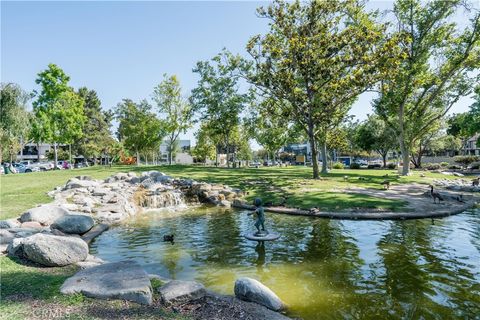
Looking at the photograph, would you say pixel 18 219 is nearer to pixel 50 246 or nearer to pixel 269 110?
pixel 50 246

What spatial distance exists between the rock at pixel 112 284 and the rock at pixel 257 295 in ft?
6.03

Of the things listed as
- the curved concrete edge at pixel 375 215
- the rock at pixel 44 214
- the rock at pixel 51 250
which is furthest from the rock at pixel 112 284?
the curved concrete edge at pixel 375 215

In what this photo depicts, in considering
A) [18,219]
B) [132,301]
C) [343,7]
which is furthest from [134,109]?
[132,301]

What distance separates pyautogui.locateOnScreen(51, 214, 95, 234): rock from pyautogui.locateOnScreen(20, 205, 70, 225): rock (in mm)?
786

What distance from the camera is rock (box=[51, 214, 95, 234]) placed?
11234 millimetres

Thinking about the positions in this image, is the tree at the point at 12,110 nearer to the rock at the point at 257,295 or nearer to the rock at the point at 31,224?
the rock at the point at 31,224

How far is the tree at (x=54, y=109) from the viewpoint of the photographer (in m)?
35.8

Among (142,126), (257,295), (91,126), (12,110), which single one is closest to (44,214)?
(257,295)

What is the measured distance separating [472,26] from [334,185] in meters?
20.4

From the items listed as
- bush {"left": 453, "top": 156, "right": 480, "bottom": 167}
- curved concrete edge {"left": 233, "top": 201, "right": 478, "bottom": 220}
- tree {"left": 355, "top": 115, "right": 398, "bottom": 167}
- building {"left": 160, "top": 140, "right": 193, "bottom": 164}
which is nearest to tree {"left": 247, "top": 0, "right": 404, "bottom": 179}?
curved concrete edge {"left": 233, "top": 201, "right": 478, "bottom": 220}

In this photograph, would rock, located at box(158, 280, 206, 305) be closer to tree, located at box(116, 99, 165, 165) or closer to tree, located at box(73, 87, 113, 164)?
tree, located at box(116, 99, 165, 165)

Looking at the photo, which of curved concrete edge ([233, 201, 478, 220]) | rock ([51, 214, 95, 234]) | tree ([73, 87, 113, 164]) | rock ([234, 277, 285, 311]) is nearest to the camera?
rock ([234, 277, 285, 311])

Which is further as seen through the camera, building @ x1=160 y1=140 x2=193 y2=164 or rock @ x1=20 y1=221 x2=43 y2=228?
building @ x1=160 y1=140 x2=193 y2=164

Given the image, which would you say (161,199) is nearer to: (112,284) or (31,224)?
(31,224)
